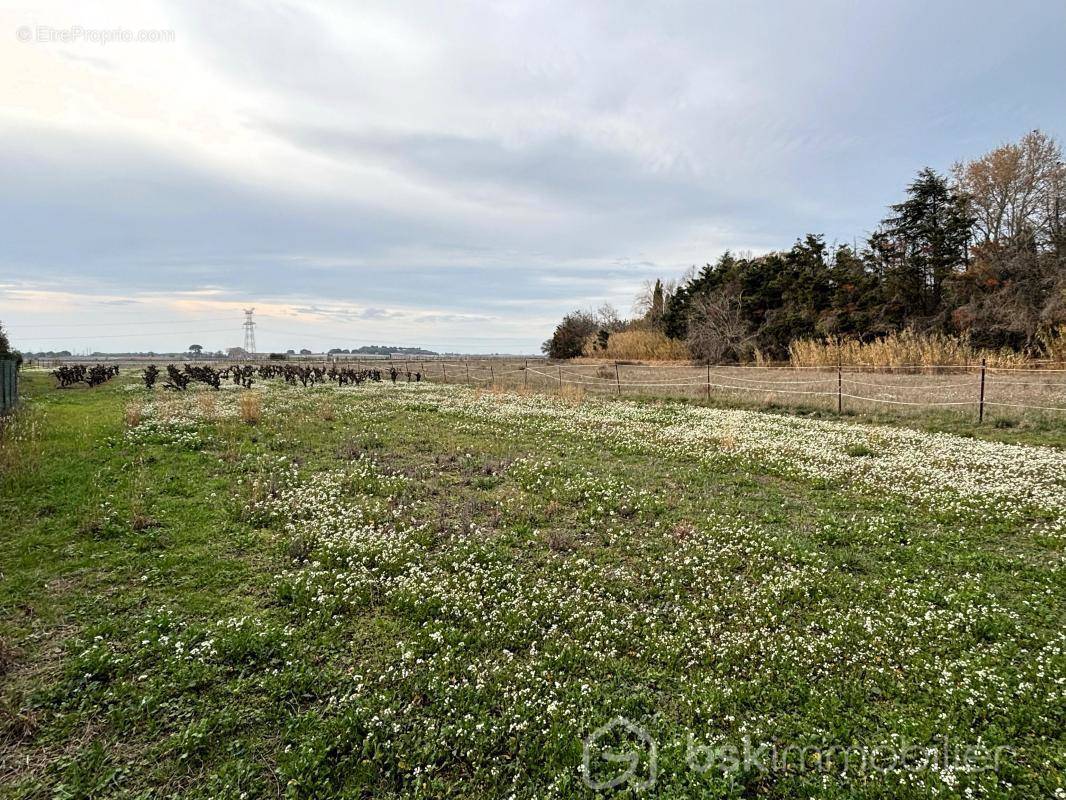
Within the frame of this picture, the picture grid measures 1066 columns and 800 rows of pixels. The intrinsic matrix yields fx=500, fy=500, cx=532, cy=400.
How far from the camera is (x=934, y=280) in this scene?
36.0m

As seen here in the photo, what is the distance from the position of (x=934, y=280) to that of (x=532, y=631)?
142 feet

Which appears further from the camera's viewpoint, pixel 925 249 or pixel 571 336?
pixel 571 336

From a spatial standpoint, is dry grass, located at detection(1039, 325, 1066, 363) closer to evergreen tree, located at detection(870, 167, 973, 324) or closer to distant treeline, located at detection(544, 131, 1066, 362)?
distant treeline, located at detection(544, 131, 1066, 362)

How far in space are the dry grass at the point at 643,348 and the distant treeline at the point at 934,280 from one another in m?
1.63

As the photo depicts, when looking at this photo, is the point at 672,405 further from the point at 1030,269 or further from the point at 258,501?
the point at 1030,269

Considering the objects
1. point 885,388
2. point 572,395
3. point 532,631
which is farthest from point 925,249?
point 532,631

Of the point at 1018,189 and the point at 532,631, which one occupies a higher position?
the point at 1018,189

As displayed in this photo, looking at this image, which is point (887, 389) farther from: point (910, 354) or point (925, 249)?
point (925, 249)

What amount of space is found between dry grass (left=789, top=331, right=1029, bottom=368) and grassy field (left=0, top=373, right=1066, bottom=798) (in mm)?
17777

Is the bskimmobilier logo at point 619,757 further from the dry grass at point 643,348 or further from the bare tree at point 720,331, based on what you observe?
the dry grass at point 643,348

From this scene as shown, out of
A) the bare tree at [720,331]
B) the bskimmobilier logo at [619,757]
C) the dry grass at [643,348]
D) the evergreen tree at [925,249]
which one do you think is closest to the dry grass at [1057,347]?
the evergreen tree at [925,249]

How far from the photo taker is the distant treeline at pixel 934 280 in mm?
30656

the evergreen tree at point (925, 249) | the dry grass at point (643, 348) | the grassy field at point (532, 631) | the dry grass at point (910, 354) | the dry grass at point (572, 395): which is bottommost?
the grassy field at point (532, 631)

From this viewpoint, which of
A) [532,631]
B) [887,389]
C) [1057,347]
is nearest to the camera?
[532,631]
